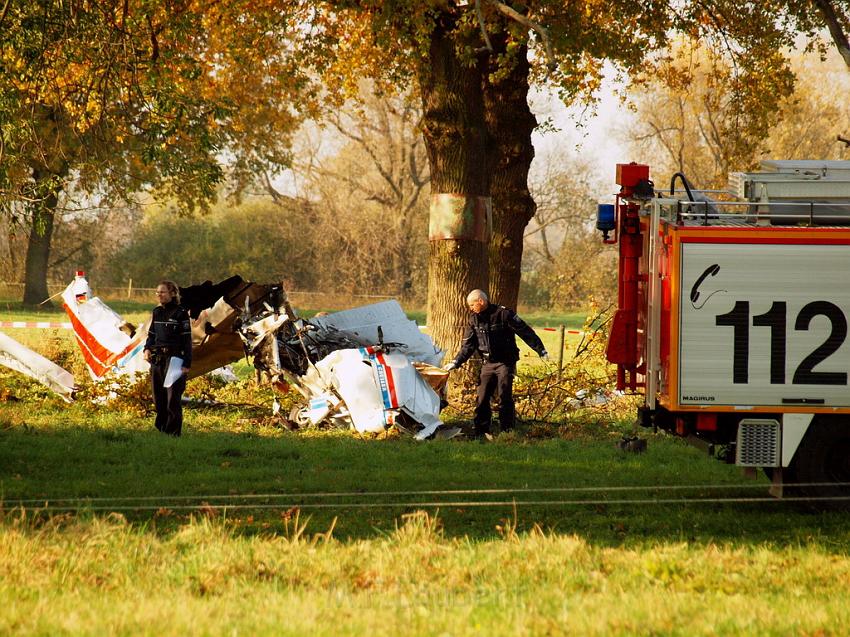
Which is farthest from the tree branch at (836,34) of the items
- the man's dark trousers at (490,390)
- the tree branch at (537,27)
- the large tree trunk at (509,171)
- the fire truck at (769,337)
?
the fire truck at (769,337)

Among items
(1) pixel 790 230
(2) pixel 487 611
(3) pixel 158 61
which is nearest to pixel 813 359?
(1) pixel 790 230

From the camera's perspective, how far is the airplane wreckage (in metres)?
14.9

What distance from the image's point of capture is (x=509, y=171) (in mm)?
20266

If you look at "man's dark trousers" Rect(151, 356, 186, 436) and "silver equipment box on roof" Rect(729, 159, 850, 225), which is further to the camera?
"man's dark trousers" Rect(151, 356, 186, 436)

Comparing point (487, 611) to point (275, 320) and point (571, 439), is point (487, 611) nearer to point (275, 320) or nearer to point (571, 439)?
point (571, 439)

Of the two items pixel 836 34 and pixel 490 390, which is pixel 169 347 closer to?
pixel 490 390

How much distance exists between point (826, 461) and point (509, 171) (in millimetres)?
10862

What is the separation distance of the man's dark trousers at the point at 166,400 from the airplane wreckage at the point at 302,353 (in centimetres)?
155

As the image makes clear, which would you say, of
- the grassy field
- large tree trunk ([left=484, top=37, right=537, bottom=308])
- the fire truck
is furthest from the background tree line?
the fire truck

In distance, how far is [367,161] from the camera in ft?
205

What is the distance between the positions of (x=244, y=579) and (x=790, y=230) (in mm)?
5469

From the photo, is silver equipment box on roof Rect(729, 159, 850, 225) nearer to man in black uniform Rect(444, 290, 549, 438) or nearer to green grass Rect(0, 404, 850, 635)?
green grass Rect(0, 404, 850, 635)

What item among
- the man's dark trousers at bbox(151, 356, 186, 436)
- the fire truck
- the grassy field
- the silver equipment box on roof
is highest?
the silver equipment box on roof

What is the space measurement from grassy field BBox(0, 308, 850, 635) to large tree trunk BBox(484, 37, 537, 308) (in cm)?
637
